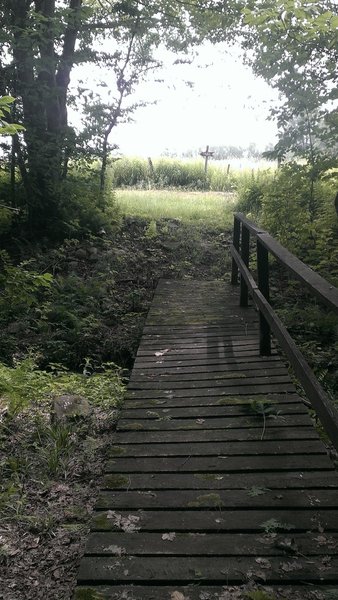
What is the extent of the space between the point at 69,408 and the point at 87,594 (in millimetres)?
1972

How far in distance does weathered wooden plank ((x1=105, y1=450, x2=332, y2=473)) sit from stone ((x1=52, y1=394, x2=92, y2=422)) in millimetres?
836

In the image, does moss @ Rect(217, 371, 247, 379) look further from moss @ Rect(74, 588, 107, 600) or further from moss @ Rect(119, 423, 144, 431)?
moss @ Rect(74, 588, 107, 600)

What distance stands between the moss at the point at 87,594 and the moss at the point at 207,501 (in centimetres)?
71

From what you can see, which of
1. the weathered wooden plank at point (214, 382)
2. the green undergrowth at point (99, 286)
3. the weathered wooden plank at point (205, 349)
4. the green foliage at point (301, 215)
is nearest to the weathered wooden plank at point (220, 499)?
the weathered wooden plank at point (214, 382)

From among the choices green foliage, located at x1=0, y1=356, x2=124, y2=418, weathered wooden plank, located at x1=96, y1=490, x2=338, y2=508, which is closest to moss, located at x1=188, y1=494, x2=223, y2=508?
weathered wooden plank, located at x1=96, y1=490, x2=338, y2=508

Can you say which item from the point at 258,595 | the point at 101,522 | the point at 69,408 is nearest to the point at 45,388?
the point at 69,408

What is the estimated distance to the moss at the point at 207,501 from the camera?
Answer: 2586 mm

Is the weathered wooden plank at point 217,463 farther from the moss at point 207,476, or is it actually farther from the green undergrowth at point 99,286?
the green undergrowth at point 99,286

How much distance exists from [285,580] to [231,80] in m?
20.5

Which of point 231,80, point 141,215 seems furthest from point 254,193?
point 231,80

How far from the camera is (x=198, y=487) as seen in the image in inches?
108

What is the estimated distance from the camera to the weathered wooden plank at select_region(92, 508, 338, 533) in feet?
7.78

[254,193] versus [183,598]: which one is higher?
[254,193]

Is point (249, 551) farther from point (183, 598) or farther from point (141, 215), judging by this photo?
point (141, 215)
